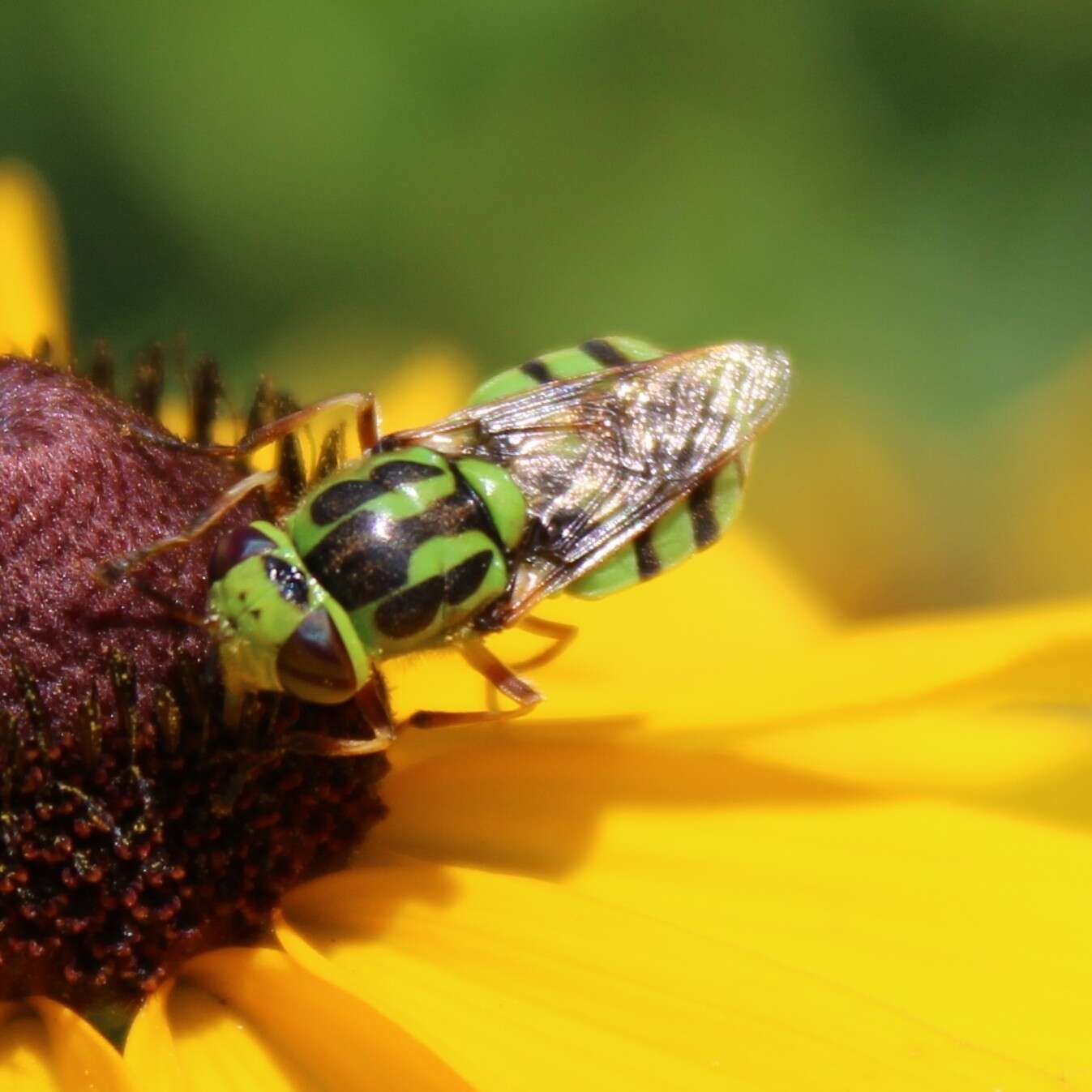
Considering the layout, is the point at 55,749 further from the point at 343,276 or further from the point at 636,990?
the point at 343,276

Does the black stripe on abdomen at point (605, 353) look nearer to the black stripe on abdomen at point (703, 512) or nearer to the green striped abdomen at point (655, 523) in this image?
the green striped abdomen at point (655, 523)

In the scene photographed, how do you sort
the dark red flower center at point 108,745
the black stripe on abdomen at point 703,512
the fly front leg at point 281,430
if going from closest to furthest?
the dark red flower center at point 108,745 < the fly front leg at point 281,430 < the black stripe on abdomen at point 703,512

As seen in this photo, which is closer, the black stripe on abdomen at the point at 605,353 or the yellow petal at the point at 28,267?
the black stripe on abdomen at the point at 605,353

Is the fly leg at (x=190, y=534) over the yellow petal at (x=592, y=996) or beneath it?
over

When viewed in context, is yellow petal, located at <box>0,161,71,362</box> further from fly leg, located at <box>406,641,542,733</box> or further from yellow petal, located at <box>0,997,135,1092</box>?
yellow petal, located at <box>0,997,135,1092</box>

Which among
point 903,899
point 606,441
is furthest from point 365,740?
point 903,899

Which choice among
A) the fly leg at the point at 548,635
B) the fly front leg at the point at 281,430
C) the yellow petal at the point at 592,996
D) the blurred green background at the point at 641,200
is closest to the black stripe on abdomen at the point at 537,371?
the fly front leg at the point at 281,430
